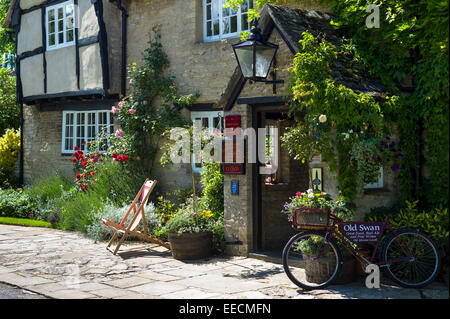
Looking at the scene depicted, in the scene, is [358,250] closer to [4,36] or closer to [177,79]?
[177,79]

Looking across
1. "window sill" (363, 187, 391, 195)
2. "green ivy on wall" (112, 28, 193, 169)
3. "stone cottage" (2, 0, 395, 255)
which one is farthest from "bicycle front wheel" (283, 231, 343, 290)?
"green ivy on wall" (112, 28, 193, 169)

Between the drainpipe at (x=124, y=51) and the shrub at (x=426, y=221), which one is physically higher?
the drainpipe at (x=124, y=51)

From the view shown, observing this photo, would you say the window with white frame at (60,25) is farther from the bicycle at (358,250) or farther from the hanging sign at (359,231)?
the hanging sign at (359,231)

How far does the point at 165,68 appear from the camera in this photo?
39.1ft

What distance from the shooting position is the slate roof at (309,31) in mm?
6973

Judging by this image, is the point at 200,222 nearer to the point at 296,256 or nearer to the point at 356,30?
the point at 296,256

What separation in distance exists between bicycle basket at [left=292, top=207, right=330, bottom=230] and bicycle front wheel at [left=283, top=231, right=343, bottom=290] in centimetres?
8

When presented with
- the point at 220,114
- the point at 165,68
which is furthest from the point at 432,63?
the point at 165,68

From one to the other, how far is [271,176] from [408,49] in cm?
324

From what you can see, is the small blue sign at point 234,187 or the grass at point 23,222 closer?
the small blue sign at point 234,187

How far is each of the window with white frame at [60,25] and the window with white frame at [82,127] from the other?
1.87m

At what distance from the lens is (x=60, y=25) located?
14180 mm

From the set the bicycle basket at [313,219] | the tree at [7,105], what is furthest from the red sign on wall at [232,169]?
the tree at [7,105]

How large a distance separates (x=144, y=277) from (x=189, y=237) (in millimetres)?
1244
